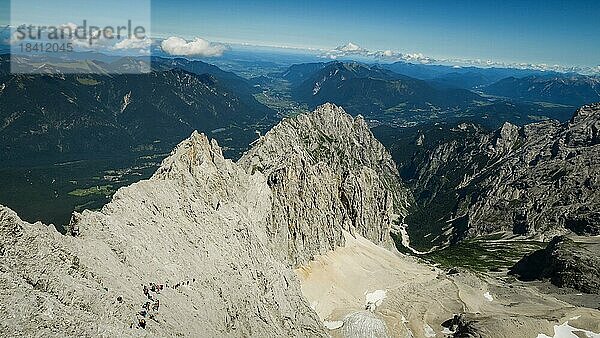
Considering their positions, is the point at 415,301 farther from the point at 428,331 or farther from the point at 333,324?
the point at 333,324

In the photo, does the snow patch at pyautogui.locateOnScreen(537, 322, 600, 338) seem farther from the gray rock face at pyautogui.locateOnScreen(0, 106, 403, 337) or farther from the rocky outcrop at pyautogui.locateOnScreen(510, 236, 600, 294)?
the gray rock face at pyautogui.locateOnScreen(0, 106, 403, 337)

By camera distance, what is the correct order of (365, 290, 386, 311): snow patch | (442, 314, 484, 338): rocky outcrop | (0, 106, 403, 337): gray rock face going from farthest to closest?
(365, 290, 386, 311): snow patch < (442, 314, 484, 338): rocky outcrop < (0, 106, 403, 337): gray rock face

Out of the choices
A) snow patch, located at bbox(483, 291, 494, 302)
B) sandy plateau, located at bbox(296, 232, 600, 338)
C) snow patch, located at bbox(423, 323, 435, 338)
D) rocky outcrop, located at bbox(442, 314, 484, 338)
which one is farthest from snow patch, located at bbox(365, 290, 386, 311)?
snow patch, located at bbox(483, 291, 494, 302)

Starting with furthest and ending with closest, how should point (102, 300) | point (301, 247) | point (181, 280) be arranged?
1. point (301, 247)
2. point (181, 280)
3. point (102, 300)

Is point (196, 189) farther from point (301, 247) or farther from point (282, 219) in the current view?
point (301, 247)

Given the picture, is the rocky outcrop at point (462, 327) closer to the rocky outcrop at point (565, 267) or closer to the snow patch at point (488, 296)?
the snow patch at point (488, 296)

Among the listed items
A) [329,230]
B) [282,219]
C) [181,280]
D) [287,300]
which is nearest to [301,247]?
[282,219]
